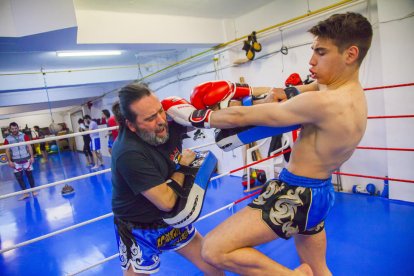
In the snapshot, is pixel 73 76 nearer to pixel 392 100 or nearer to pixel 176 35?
pixel 176 35

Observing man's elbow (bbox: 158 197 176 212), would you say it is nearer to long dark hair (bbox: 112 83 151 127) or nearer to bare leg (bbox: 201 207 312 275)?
bare leg (bbox: 201 207 312 275)

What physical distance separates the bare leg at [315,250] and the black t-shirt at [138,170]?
29.7 inches

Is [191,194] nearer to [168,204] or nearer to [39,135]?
[168,204]

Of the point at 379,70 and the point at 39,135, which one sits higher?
the point at 379,70

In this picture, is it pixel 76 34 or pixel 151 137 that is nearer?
pixel 151 137

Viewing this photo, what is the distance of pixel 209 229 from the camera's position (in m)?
2.83

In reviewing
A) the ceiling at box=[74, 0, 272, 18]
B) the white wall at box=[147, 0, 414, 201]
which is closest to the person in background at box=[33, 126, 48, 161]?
the ceiling at box=[74, 0, 272, 18]

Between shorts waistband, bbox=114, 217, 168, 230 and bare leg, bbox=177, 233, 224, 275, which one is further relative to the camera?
bare leg, bbox=177, 233, 224, 275

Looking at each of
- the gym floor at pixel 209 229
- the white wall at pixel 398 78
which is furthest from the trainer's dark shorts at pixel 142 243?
the white wall at pixel 398 78

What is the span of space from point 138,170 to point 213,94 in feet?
1.63

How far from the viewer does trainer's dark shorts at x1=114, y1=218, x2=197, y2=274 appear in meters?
1.32

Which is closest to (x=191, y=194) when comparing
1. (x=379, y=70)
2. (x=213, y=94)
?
(x=213, y=94)

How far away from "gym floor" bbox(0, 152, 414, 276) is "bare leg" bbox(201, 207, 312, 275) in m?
1.13

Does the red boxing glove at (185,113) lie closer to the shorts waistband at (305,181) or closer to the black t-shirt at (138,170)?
the black t-shirt at (138,170)
